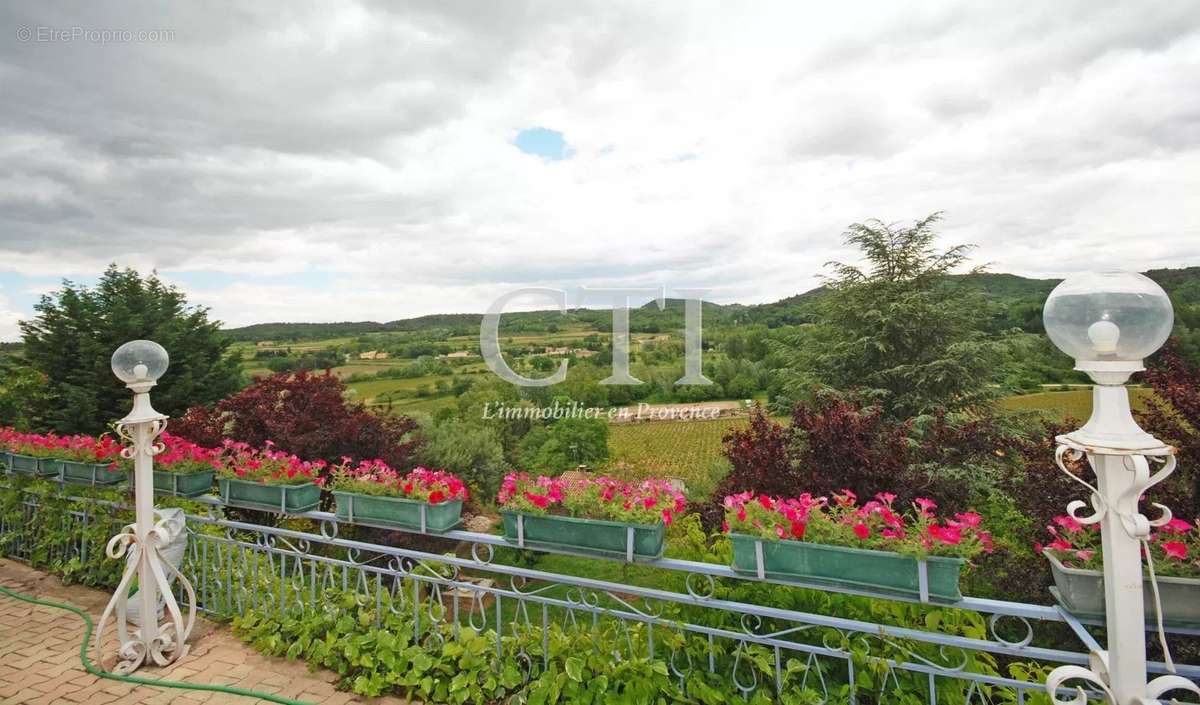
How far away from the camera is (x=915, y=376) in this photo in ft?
28.5

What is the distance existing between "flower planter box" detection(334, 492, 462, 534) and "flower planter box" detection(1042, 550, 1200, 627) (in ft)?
6.71

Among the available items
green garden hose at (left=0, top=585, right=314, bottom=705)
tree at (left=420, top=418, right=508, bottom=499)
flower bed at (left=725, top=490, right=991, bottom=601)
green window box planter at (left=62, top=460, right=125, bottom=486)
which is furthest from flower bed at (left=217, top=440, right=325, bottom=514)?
tree at (left=420, top=418, right=508, bottom=499)

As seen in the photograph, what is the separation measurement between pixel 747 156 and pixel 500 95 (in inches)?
177

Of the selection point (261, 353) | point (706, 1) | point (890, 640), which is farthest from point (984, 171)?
point (261, 353)

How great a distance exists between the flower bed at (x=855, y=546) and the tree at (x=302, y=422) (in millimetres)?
5053

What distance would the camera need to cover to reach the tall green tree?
8.45 metres

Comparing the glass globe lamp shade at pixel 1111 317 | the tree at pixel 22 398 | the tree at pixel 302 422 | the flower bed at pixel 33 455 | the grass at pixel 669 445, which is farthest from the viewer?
the grass at pixel 669 445

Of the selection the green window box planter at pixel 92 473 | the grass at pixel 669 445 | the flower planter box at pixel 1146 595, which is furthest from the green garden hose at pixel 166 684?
the grass at pixel 669 445

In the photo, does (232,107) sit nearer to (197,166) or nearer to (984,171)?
(197,166)

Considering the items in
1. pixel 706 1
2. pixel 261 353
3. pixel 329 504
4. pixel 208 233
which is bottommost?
pixel 329 504

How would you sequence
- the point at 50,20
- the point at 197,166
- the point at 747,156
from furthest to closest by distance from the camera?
the point at 747,156
the point at 197,166
the point at 50,20

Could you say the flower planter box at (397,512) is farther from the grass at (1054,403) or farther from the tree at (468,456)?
the grass at (1054,403)

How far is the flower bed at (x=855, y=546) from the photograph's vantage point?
149 centimetres

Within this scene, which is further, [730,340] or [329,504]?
[730,340]
